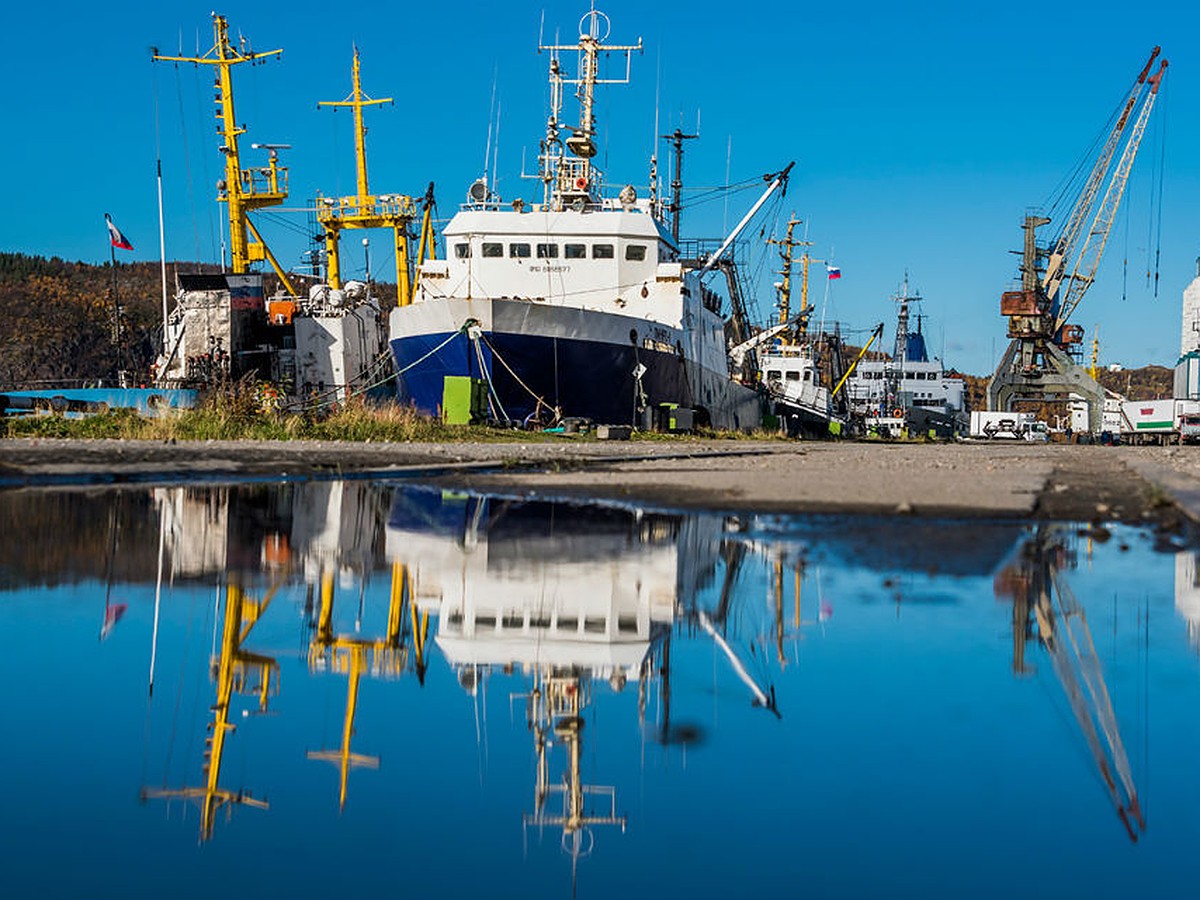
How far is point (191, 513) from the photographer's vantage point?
10.4 meters

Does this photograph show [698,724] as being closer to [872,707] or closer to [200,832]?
[872,707]

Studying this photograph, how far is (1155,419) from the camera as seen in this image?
7538 centimetres

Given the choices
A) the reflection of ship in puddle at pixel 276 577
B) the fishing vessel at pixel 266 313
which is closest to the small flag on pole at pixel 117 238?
the fishing vessel at pixel 266 313

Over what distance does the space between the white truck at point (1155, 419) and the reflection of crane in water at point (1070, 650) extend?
223 ft

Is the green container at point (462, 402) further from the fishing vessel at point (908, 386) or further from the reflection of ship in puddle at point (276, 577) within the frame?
the fishing vessel at point (908, 386)

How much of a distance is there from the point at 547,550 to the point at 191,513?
3726 mm

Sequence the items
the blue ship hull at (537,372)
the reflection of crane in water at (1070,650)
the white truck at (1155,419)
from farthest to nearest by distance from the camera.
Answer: the white truck at (1155,419)
the blue ship hull at (537,372)
the reflection of crane in water at (1070,650)

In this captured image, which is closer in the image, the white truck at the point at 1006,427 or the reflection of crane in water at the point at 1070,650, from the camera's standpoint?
the reflection of crane in water at the point at 1070,650

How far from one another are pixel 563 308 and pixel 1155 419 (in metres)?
53.5

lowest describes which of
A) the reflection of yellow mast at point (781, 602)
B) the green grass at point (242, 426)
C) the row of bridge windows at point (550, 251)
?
the reflection of yellow mast at point (781, 602)

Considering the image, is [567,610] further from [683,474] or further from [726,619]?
[683,474]

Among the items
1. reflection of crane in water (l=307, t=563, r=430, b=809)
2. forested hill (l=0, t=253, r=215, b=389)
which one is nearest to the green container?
reflection of crane in water (l=307, t=563, r=430, b=809)

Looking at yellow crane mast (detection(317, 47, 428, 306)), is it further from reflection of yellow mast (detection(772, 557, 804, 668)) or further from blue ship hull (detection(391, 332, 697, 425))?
reflection of yellow mast (detection(772, 557, 804, 668))

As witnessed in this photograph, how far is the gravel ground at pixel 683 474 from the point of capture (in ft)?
38.9
